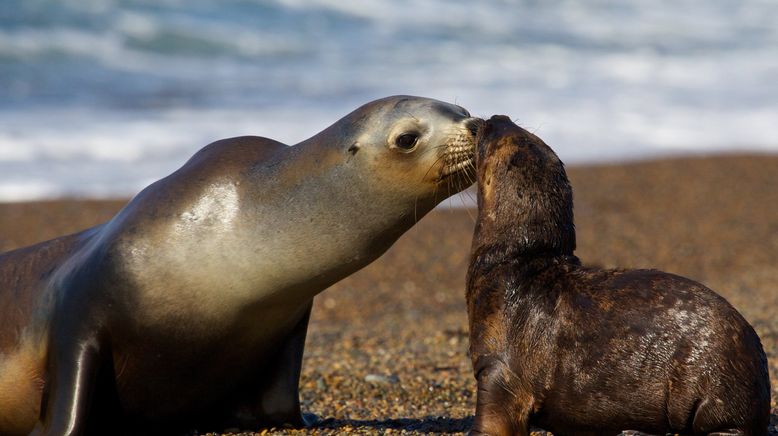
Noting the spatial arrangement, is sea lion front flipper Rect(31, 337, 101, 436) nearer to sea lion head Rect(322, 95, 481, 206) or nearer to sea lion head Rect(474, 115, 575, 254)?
sea lion head Rect(322, 95, 481, 206)

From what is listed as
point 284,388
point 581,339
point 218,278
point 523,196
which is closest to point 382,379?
point 284,388

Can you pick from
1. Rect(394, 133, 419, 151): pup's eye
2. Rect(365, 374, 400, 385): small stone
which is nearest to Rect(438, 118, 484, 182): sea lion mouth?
Rect(394, 133, 419, 151): pup's eye

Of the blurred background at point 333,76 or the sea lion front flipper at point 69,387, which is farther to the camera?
the blurred background at point 333,76

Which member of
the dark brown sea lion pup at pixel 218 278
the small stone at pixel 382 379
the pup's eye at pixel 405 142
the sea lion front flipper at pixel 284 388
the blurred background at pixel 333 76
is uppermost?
the blurred background at pixel 333 76

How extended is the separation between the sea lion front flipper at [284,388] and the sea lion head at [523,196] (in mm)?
1053

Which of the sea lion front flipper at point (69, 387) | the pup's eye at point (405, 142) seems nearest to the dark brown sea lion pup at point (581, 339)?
the pup's eye at point (405, 142)

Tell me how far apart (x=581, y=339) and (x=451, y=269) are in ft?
22.2

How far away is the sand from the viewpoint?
6727mm

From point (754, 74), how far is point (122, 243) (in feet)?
64.8

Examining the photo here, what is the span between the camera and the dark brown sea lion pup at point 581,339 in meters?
4.53

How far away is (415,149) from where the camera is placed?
5.51 meters

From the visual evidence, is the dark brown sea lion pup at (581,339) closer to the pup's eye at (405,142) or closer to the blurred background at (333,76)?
the pup's eye at (405,142)

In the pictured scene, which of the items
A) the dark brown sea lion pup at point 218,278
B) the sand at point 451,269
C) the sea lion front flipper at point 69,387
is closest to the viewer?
the sea lion front flipper at point 69,387

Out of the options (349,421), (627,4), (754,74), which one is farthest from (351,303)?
(627,4)
